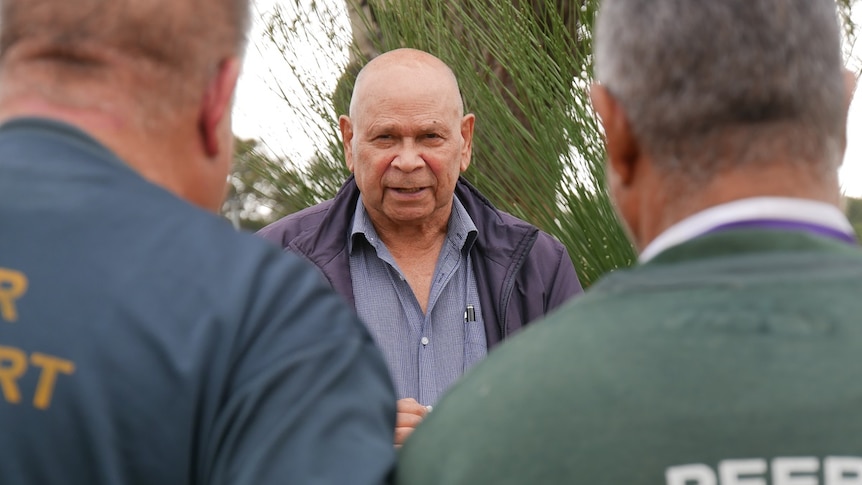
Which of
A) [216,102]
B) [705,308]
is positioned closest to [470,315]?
[216,102]

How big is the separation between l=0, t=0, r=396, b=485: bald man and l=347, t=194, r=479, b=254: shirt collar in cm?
209

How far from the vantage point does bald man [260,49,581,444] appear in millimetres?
3420

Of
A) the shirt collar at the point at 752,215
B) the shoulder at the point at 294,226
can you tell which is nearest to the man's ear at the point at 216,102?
the shirt collar at the point at 752,215

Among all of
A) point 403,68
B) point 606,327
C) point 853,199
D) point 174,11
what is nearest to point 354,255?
point 403,68

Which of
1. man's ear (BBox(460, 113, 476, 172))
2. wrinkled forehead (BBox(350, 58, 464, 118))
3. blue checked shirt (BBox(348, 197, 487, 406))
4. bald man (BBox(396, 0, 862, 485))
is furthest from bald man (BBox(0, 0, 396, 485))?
man's ear (BBox(460, 113, 476, 172))

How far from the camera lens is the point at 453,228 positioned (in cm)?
368

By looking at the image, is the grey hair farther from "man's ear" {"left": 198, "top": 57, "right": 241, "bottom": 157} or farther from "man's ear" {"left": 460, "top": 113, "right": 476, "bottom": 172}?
"man's ear" {"left": 460, "top": 113, "right": 476, "bottom": 172}

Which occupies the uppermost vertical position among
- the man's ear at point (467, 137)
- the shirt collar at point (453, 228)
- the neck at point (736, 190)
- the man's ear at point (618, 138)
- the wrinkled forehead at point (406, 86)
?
the wrinkled forehead at point (406, 86)

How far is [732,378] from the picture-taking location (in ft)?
3.86

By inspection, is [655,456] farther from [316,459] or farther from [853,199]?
[853,199]

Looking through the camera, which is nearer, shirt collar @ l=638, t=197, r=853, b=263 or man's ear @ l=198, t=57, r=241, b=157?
shirt collar @ l=638, t=197, r=853, b=263

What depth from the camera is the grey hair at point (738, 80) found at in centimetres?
129

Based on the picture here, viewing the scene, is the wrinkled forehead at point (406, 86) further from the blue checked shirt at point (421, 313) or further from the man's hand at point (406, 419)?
the man's hand at point (406, 419)

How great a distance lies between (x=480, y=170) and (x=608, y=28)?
2.86 metres
